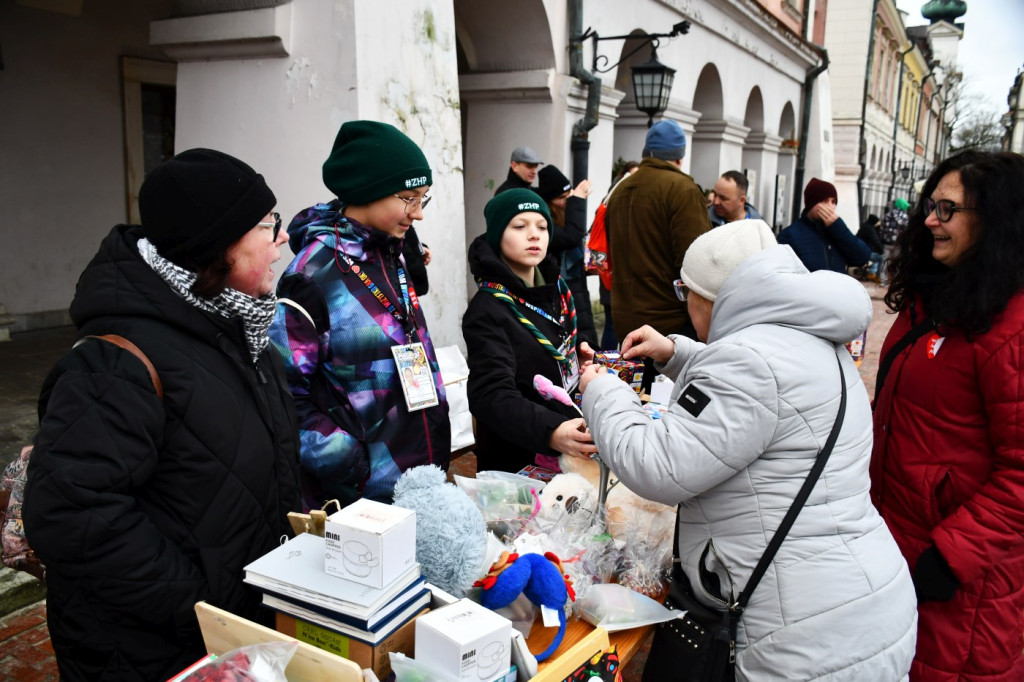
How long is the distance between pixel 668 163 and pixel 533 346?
2.29m

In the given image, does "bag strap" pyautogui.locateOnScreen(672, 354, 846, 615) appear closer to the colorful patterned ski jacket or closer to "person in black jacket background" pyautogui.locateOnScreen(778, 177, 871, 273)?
the colorful patterned ski jacket

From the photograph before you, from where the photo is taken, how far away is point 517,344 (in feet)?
8.96

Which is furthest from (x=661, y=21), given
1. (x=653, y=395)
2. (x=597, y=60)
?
(x=653, y=395)

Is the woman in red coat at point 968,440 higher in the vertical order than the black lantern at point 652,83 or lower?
lower

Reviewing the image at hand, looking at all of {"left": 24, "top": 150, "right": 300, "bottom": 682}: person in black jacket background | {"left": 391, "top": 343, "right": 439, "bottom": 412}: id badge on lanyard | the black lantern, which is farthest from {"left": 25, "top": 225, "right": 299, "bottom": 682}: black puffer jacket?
the black lantern

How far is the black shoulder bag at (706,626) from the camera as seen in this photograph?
5.43 ft

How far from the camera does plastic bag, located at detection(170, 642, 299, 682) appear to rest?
4.00 ft

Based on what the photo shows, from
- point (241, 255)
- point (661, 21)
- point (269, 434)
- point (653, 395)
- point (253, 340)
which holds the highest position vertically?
point (661, 21)

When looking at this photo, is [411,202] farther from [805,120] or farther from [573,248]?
[805,120]

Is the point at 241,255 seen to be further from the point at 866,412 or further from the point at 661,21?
the point at 661,21

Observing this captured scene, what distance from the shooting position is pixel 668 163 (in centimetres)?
454

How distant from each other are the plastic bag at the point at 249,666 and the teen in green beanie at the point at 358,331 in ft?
2.95

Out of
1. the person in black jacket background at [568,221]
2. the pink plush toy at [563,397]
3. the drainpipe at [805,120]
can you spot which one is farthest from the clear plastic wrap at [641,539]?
the drainpipe at [805,120]

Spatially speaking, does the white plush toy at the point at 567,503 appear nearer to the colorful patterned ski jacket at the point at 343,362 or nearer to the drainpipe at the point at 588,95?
the colorful patterned ski jacket at the point at 343,362
